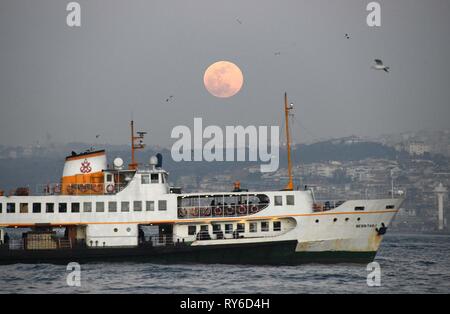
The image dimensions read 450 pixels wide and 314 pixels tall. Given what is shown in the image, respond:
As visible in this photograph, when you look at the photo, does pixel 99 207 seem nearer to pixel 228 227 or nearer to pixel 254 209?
pixel 228 227

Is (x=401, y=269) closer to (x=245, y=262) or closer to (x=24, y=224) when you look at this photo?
(x=245, y=262)

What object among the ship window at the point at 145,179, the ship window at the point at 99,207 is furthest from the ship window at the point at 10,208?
the ship window at the point at 145,179

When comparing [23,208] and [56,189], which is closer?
[23,208]

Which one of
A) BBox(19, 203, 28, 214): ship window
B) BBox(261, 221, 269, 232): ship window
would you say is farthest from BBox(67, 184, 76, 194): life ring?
BBox(261, 221, 269, 232): ship window

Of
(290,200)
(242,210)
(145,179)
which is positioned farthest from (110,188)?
(290,200)

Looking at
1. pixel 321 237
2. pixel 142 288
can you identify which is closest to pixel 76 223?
pixel 142 288

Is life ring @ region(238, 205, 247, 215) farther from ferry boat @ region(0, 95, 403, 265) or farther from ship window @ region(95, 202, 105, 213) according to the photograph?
ship window @ region(95, 202, 105, 213)

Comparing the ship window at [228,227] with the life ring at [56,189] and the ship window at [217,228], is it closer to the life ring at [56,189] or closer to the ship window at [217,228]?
the ship window at [217,228]
